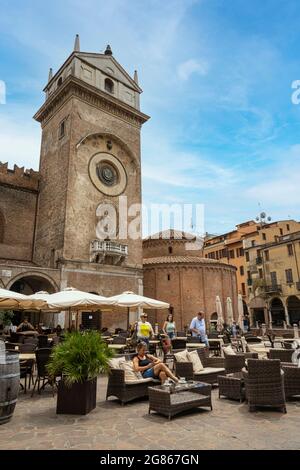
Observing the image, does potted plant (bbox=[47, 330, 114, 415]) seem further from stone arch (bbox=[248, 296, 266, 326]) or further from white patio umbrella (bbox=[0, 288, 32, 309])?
stone arch (bbox=[248, 296, 266, 326])

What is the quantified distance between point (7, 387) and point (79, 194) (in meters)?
18.5

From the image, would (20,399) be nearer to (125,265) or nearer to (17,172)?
(125,265)

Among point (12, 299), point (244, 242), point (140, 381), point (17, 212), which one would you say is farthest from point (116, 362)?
point (244, 242)

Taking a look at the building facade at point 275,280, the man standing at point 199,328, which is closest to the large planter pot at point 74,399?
the man standing at point 199,328

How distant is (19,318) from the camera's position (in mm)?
22109

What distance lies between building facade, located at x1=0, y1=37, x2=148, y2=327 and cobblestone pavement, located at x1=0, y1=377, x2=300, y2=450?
588 inches

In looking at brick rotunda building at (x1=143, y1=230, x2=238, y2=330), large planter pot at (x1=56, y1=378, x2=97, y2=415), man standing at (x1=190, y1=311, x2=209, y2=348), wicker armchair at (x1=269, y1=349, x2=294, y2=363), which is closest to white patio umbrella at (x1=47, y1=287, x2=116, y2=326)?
man standing at (x1=190, y1=311, x2=209, y2=348)

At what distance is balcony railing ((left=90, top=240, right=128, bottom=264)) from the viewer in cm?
2219

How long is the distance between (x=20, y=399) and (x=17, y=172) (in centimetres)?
2108

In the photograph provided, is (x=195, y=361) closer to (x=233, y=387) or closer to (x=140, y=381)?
(x=233, y=387)

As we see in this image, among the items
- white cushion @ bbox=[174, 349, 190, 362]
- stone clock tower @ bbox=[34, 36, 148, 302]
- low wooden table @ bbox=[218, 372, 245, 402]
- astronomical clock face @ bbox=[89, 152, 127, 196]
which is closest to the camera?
low wooden table @ bbox=[218, 372, 245, 402]

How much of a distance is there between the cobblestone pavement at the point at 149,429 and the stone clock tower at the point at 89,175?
15.4m

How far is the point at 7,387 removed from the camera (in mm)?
5262
